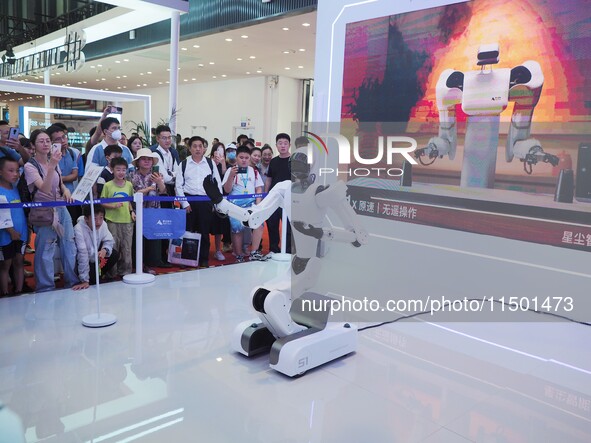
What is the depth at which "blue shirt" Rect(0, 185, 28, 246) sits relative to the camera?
4215 millimetres

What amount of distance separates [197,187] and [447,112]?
9.78ft

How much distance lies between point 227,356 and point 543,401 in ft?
6.83

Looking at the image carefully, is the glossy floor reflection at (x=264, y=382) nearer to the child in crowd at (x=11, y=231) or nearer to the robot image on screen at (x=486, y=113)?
the child in crowd at (x=11, y=231)

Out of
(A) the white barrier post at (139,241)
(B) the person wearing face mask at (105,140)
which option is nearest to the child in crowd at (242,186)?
(A) the white barrier post at (139,241)

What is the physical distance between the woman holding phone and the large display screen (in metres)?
3.37

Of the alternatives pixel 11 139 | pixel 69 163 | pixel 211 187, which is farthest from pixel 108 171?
pixel 211 187

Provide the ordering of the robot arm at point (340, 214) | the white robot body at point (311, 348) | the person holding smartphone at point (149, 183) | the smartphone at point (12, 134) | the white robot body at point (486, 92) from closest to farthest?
the white robot body at point (311, 348) < the robot arm at point (340, 214) < the white robot body at point (486, 92) < the smartphone at point (12, 134) < the person holding smartphone at point (149, 183)

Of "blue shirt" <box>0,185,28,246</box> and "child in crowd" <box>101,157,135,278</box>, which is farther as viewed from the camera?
"child in crowd" <box>101,157,135,278</box>

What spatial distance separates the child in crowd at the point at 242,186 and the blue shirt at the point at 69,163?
1.72m

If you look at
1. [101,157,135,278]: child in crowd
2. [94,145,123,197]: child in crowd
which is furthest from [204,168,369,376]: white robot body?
[94,145,123,197]: child in crowd

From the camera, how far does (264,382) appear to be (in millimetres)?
3164

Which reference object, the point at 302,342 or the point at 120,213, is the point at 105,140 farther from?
the point at 302,342

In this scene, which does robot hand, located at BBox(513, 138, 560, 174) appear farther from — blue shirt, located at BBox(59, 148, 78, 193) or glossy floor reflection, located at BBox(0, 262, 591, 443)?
blue shirt, located at BBox(59, 148, 78, 193)

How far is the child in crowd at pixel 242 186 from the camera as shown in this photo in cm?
614
